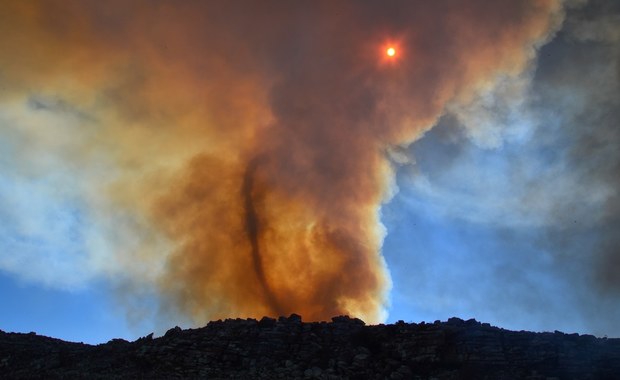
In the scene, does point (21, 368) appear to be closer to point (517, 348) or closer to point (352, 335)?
point (352, 335)

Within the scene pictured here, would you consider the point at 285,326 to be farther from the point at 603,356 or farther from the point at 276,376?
the point at 603,356

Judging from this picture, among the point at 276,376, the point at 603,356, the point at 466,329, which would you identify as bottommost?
the point at 276,376

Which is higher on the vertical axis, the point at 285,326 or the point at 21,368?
the point at 285,326

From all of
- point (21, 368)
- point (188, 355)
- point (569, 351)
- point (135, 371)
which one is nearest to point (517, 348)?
point (569, 351)

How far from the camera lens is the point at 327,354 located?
48.0 meters

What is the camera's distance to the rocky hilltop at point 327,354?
145ft

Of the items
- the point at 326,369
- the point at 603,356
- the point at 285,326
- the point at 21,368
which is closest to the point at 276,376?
the point at 326,369

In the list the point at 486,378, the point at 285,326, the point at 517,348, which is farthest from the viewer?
the point at 285,326

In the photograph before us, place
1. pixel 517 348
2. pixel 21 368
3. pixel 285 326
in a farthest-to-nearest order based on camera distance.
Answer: pixel 285 326, pixel 21 368, pixel 517 348

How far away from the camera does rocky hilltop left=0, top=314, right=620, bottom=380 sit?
145 ft

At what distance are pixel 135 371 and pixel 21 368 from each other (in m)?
11.5

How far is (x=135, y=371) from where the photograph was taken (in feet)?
154

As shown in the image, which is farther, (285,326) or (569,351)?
(285,326)

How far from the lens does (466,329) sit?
48.9m
